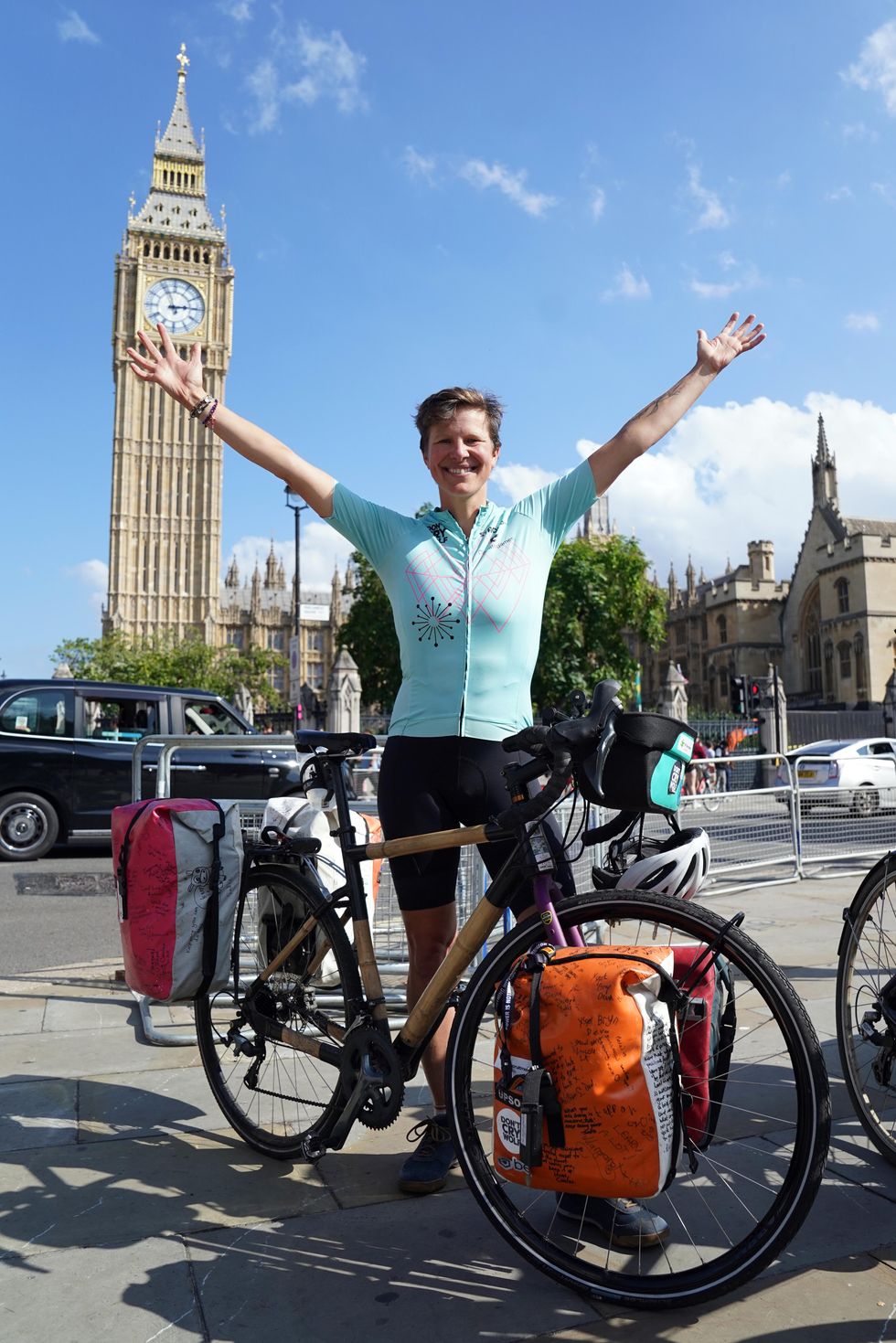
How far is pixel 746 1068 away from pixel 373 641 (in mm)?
38400

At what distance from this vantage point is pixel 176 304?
85.2 m

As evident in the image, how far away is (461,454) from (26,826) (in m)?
9.30

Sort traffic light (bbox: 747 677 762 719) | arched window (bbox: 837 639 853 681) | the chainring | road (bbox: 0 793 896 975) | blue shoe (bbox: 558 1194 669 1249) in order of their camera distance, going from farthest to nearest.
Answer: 1. arched window (bbox: 837 639 853 681)
2. traffic light (bbox: 747 677 762 719)
3. road (bbox: 0 793 896 975)
4. the chainring
5. blue shoe (bbox: 558 1194 669 1249)

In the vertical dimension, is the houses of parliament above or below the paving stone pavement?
above

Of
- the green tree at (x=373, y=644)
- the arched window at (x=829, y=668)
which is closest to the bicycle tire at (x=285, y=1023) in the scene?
the green tree at (x=373, y=644)

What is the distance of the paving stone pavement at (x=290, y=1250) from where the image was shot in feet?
6.71

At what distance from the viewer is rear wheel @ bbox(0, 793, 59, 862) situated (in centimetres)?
1059

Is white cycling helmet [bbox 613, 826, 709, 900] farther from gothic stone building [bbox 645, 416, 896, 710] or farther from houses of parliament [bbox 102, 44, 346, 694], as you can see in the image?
houses of parliament [bbox 102, 44, 346, 694]

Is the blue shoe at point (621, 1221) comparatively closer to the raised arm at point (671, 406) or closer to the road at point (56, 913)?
the raised arm at point (671, 406)

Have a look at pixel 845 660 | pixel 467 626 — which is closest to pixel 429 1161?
pixel 467 626

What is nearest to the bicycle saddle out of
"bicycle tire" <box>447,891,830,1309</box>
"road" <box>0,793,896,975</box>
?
"bicycle tire" <box>447,891,830,1309</box>

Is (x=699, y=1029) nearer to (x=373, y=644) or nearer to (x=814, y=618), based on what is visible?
(x=373, y=644)

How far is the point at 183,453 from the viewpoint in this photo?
8631 centimetres

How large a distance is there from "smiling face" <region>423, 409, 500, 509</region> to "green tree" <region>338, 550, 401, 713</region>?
3763 centimetres
